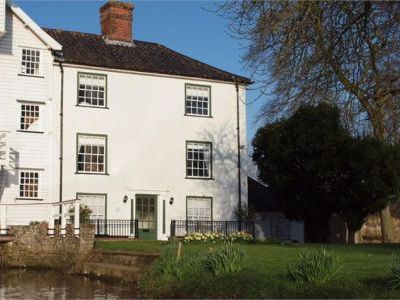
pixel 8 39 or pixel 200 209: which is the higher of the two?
pixel 8 39

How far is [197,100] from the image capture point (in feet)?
109

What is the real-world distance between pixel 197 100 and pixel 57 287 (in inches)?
726

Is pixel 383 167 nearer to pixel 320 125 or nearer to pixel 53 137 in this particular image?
pixel 320 125

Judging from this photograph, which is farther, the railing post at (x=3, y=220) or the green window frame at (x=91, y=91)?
the green window frame at (x=91, y=91)

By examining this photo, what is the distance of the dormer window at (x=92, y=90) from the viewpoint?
30438 millimetres

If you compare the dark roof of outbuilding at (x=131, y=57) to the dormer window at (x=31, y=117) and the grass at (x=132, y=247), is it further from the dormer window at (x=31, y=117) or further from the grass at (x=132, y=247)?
the grass at (x=132, y=247)

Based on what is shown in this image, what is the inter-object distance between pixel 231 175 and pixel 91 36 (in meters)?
10.3

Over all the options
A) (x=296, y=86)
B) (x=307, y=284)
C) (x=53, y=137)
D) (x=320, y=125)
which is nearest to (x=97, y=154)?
(x=53, y=137)

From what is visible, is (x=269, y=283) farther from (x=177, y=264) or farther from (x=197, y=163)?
(x=197, y=163)

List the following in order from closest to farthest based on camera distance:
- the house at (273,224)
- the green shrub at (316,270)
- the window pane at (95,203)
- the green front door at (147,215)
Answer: the green shrub at (316,270) → the window pane at (95,203) → the green front door at (147,215) → the house at (273,224)

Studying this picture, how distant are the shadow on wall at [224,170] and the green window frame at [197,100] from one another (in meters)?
1.02

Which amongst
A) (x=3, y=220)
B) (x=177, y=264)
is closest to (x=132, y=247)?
(x=3, y=220)

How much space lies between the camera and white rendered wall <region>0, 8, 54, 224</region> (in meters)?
28.4

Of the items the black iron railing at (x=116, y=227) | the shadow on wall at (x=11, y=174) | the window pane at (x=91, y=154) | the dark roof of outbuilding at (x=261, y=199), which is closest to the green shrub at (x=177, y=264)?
the black iron railing at (x=116, y=227)
